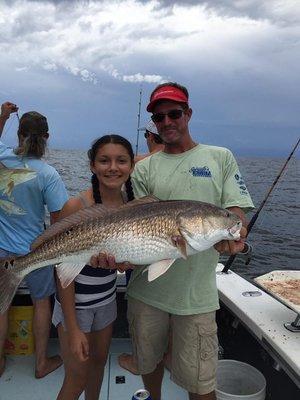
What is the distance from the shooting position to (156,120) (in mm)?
3305

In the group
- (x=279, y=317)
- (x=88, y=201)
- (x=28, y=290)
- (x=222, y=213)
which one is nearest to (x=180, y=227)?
(x=222, y=213)

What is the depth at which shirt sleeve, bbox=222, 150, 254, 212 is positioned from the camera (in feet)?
10.3

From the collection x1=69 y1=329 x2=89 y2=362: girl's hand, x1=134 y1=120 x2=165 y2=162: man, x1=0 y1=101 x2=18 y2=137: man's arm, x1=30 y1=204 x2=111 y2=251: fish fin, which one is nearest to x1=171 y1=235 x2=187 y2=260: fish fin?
x1=30 y1=204 x2=111 y2=251: fish fin

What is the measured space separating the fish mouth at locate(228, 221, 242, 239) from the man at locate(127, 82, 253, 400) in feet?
0.72

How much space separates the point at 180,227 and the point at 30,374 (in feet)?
9.61

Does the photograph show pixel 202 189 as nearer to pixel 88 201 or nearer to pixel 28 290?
pixel 88 201

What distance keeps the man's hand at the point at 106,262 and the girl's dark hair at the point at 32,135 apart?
1.79 meters

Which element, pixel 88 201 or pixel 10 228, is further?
pixel 10 228

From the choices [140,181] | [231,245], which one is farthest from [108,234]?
[231,245]

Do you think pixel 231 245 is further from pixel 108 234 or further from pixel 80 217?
pixel 80 217

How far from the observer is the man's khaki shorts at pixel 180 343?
3162 mm

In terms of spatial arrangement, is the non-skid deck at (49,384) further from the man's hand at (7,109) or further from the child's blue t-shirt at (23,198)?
the man's hand at (7,109)

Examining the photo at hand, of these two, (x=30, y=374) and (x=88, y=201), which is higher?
(x=88, y=201)

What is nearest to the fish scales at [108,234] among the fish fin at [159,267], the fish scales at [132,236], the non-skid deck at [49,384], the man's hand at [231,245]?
the fish scales at [132,236]
